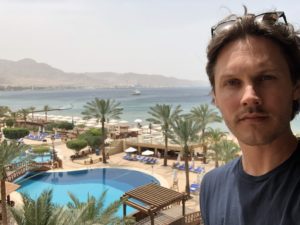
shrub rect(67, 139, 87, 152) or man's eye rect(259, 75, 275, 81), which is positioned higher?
man's eye rect(259, 75, 275, 81)

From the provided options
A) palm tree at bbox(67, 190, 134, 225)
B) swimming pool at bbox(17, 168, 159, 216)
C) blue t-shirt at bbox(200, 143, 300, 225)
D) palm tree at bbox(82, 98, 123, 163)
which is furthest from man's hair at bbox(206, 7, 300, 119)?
palm tree at bbox(82, 98, 123, 163)

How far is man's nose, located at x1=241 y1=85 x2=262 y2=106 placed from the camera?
1.29m

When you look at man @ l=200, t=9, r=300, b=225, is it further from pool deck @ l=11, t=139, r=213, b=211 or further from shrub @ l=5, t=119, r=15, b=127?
shrub @ l=5, t=119, r=15, b=127

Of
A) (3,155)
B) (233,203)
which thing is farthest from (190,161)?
(233,203)

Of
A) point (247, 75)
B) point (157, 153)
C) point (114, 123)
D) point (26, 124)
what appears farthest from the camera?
point (26, 124)

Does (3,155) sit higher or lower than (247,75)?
lower

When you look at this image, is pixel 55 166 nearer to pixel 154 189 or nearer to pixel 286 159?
pixel 154 189

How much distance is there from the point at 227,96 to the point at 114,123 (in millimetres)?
44261

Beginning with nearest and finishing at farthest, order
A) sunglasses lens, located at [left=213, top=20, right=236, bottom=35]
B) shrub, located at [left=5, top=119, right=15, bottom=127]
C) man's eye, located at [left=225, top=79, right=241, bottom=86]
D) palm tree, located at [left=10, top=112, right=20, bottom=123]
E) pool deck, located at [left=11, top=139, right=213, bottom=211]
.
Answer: man's eye, located at [left=225, top=79, right=241, bottom=86] < sunglasses lens, located at [left=213, top=20, right=236, bottom=35] < pool deck, located at [left=11, top=139, right=213, bottom=211] < shrub, located at [left=5, top=119, right=15, bottom=127] < palm tree, located at [left=10, top=112, right=20, bottom=123]

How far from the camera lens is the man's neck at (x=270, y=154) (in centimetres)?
136

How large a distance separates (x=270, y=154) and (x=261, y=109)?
0.22 m

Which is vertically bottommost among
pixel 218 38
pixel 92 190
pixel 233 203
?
pixel 92 190

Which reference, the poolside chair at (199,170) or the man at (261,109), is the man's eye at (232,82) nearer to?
the man at (261,109)

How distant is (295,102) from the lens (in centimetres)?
146
